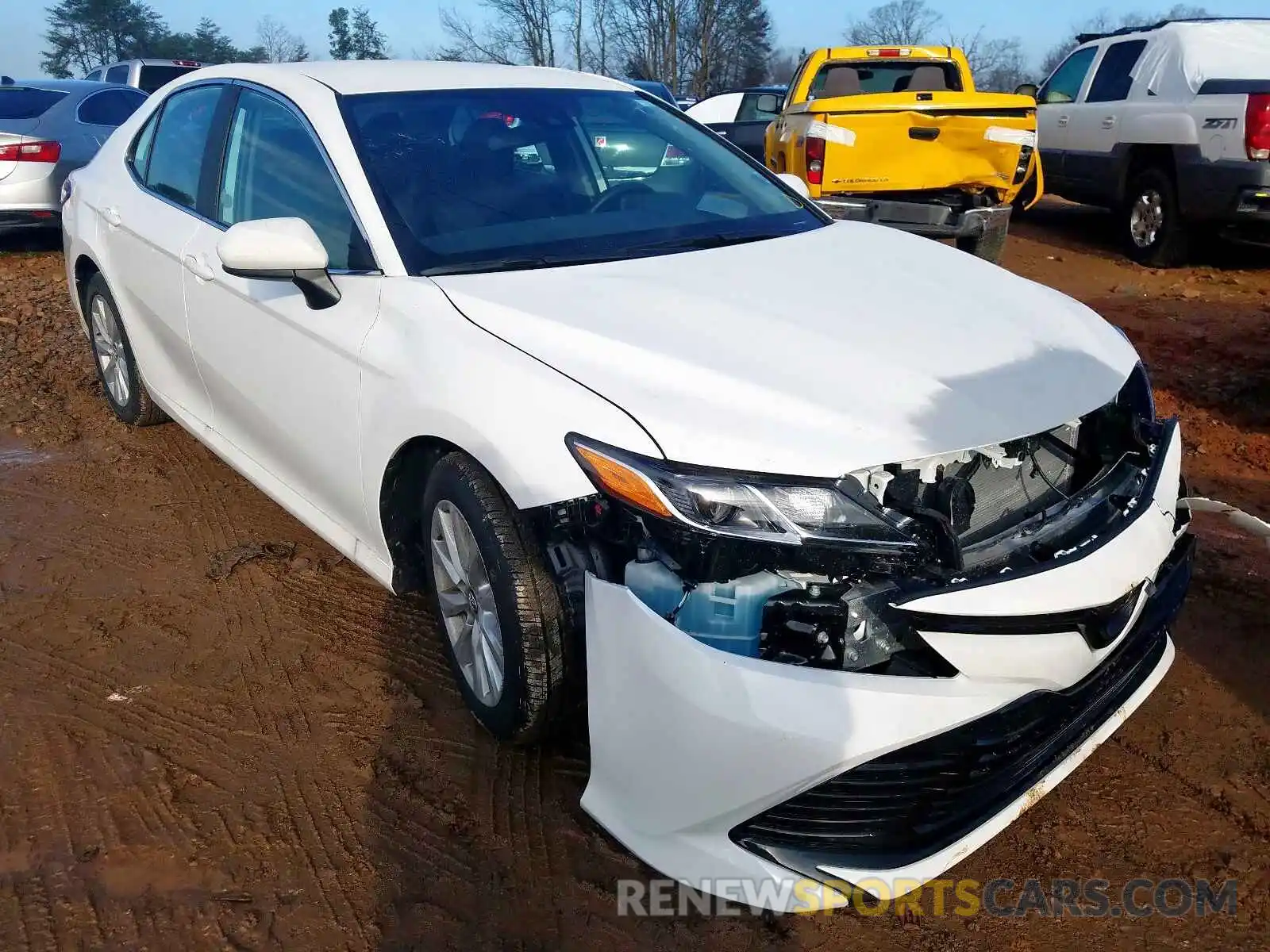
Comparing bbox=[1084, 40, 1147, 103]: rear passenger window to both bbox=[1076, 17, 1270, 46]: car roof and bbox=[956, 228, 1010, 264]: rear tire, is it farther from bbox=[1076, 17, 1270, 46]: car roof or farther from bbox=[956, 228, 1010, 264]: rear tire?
bbox=[956, 228, 1010, 264]: rear tire

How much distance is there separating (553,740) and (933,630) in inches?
42.7

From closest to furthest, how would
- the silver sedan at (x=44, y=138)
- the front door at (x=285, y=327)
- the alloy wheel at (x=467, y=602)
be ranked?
the alloy wheel at (x=467, y=602) < the front door at (x=285, y=327) < the silver sedan at (x=44, y=138)

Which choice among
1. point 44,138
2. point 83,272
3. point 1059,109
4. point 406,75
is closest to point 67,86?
point 44,138

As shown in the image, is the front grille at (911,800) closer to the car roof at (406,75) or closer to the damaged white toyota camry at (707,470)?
the damaged white toyota camry at (707,470)

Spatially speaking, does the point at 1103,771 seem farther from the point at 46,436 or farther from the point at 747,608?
the point at 46,436

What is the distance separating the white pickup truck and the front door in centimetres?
729

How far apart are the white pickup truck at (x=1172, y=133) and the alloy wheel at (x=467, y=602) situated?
7.49 metres

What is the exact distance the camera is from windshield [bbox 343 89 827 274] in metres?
2.89

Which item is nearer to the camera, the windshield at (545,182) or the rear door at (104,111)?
the windshield at (545,182)

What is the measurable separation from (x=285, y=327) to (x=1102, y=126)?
8965mm

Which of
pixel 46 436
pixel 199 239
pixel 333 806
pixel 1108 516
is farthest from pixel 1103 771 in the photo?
pixel 46 436

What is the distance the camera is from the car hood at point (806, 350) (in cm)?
211

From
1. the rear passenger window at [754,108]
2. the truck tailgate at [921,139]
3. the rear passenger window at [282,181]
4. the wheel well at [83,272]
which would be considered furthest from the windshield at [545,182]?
the rear passenger window at [754,108]

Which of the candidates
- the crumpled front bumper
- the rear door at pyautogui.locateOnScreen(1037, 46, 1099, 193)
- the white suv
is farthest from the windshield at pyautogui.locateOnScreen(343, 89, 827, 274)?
the white suv
